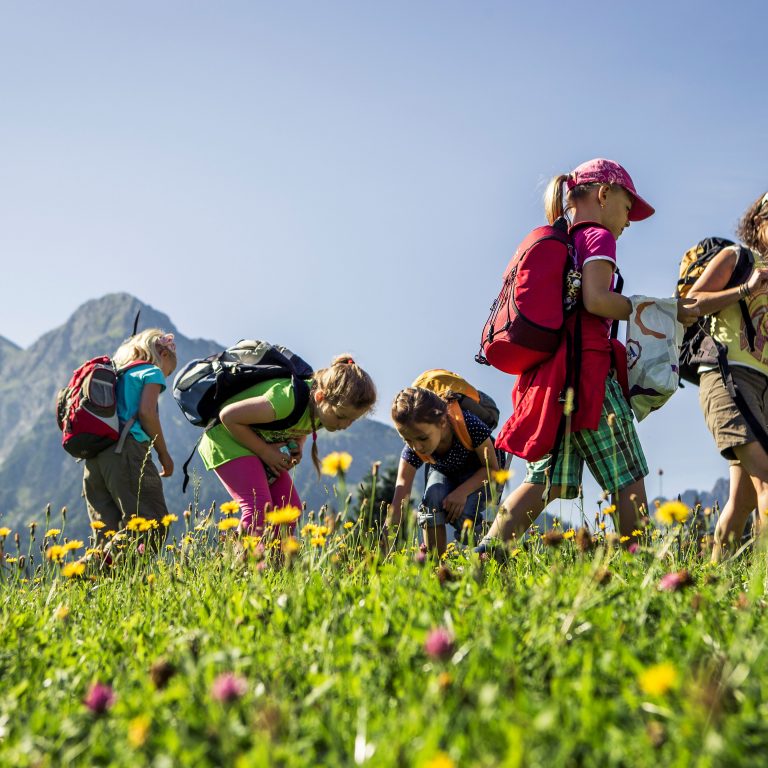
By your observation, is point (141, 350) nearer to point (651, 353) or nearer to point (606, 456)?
point (606, 456)

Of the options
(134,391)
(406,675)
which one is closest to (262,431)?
(134,391)

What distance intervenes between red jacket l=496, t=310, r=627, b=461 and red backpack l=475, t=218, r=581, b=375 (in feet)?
0.34

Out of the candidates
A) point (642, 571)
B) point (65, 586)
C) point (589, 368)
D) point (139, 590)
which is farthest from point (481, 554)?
point (65, 586)

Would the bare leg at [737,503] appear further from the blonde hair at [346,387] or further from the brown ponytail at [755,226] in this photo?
the blonde hair at [346,387]

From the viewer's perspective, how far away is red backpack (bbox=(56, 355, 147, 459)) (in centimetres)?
611

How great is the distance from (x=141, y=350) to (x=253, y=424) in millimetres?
1709

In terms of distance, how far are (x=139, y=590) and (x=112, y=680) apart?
1071 mm

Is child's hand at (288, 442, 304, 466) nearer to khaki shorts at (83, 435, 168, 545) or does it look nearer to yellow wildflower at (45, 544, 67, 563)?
khaki shorts at (83, 435, 168, 545)

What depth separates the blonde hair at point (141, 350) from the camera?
6625mm

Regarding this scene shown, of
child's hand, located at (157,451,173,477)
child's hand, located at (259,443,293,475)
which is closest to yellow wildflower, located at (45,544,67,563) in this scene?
child's hand, located at (259,443,293,475)

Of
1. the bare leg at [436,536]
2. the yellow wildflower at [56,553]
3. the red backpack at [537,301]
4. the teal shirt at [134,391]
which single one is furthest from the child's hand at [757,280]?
the teal shirt at [134,391]

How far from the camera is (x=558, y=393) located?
4.14m

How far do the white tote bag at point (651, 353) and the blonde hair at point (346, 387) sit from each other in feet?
5.65

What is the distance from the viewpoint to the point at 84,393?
610 cm
